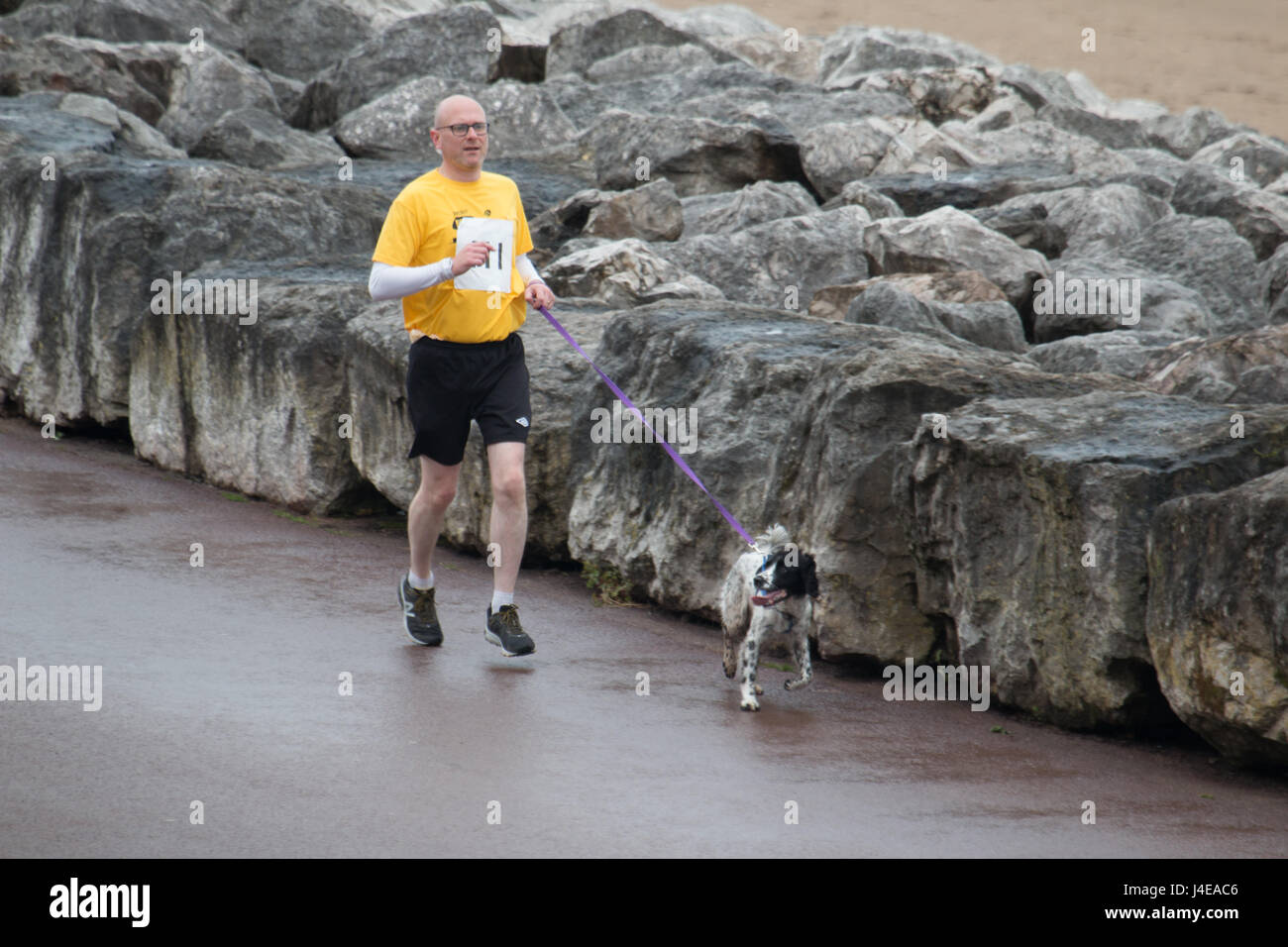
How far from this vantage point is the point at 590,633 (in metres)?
7.17

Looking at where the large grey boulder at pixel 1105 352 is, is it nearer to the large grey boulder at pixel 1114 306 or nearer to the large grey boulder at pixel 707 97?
the large grey boulder at pixel 1114 306

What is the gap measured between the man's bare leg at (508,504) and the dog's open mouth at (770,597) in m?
1.03

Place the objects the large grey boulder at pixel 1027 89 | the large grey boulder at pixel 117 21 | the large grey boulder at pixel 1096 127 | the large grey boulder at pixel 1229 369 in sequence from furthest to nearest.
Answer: the large grey boulder at pixel 1027 89, the large grey boulder at pixel 1096 127, the large grey boulder at pixel 117 21, the large grey boulder at pixel 1229 369

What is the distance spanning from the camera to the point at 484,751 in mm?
5238

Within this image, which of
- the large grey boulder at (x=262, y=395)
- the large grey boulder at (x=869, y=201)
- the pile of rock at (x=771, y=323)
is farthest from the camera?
the large grey boulder at (x=869, y=201)

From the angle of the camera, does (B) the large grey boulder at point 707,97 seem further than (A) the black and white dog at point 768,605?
Yes

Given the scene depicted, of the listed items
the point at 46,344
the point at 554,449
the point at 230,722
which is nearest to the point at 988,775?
the point at 230,722

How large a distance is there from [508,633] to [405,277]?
5.14 feet

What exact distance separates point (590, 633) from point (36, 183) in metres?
6.55

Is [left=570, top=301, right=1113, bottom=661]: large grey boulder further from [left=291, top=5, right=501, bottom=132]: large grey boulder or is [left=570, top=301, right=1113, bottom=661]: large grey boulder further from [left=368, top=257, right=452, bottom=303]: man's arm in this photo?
[left=291, top=5, right=501, bottom=132]: large grey boulder

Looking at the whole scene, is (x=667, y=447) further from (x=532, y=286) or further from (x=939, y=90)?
(x=939, y=90)

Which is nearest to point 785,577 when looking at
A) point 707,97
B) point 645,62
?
point 707,97

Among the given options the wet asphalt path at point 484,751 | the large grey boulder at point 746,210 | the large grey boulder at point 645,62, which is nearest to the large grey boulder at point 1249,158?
the large grey boulder at point 645,62

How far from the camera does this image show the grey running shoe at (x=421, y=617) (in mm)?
6680
